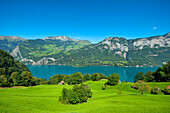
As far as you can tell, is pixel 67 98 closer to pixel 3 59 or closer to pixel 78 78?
pixel 78 78

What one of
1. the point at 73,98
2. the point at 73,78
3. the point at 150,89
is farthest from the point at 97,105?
the point at 73,78

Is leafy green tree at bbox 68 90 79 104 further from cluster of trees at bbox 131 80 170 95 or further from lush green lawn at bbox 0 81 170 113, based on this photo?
cluster of trees at bbox 131 80 170 95

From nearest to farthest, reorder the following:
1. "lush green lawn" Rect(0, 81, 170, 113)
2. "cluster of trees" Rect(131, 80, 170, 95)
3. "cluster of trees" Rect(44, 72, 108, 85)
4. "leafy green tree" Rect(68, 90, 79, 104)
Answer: "lush green lawn" Rect(0, 81, 170, 113) → "leafy green tree" Rect(68, 90, 79, 104) → "cluster of trees" Rect(131, 80, 170, 95) → "cluster of trees" Rect(44, 72, 108, 85)

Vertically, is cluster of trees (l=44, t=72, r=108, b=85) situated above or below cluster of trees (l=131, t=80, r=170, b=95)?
below

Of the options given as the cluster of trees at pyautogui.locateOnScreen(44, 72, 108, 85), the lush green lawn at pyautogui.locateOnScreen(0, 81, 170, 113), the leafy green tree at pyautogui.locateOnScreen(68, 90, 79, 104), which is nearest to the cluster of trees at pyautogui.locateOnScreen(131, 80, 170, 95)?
the lush green lawn at pyautogui.locateOnScreen(0, 81, 170, 113)

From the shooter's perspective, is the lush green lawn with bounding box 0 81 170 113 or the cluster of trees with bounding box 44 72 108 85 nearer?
the lush green lawn with bounding box 0 81 170 113

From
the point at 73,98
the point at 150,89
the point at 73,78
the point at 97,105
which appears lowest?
the point at 73,78

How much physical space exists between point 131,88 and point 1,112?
62.1 m

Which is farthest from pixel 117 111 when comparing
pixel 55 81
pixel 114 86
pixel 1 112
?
pixel 55 81

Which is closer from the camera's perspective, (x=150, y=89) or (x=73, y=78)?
(x=150, y=89)

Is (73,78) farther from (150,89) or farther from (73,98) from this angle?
(73,98)

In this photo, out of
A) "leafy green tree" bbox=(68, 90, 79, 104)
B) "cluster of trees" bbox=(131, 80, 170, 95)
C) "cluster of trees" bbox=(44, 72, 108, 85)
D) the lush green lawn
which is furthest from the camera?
"cluster of trees" bbox=(44, 72, 108, 85)

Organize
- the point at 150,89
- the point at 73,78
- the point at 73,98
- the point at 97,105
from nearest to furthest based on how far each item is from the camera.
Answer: the point at 97,105 < the point at 73,98 < the point at 150,89 < the point at 73,78

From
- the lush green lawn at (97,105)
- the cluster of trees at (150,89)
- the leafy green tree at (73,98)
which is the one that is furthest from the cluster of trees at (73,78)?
the leafy green tree at (73,98)
